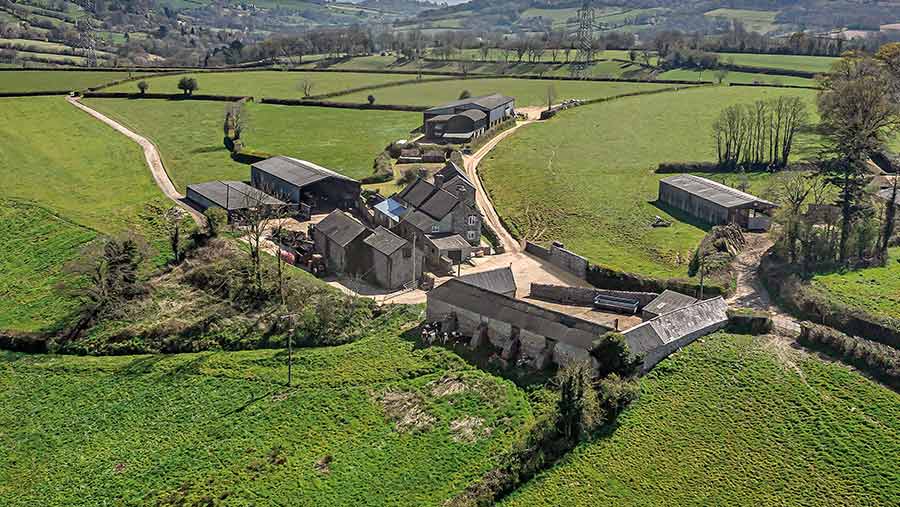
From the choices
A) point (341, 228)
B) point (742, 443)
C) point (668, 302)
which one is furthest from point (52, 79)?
point (742, 443)

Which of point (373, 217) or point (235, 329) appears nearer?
point (235, 329)

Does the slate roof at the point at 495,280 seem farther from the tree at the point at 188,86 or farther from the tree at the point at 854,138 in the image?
the tree at the point at 188,86

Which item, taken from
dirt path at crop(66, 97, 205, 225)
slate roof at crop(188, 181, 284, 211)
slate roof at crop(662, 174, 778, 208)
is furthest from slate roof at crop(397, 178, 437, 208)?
slate roof at crop(662, 174, 778, 208)

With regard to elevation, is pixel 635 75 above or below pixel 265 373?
above

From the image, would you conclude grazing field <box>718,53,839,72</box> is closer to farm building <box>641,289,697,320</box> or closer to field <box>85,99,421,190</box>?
field <box>85,99,421,190</box>

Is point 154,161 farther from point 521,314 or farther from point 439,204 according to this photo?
point 521,314

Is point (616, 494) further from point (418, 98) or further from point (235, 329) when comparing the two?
point (418, 98)

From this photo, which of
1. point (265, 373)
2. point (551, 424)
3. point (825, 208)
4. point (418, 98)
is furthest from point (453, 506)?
point (418, 98)
